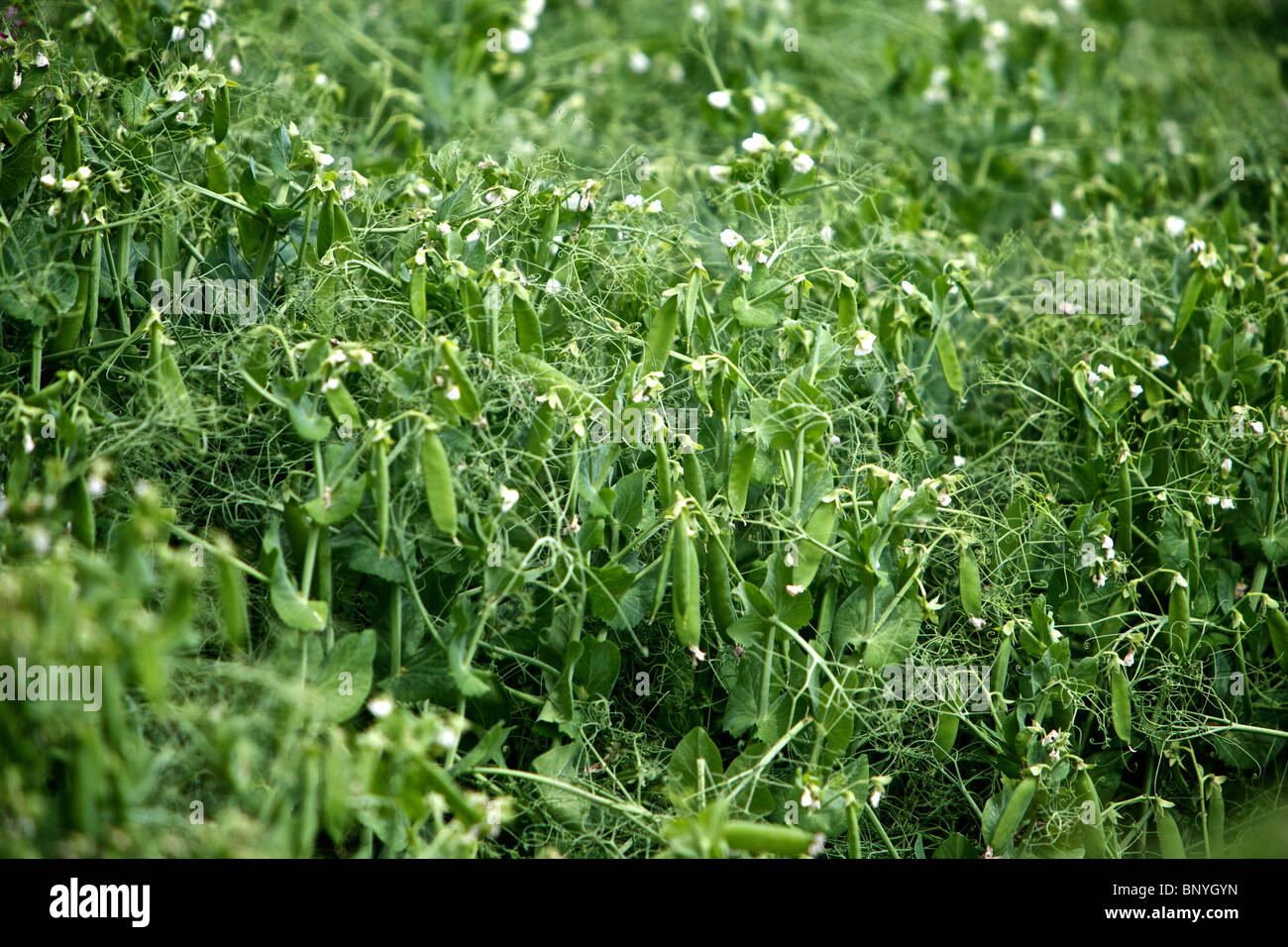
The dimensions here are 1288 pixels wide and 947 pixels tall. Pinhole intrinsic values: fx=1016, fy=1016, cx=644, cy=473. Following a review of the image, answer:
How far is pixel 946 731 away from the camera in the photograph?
1958 millimetres

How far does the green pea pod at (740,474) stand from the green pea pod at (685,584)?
0.14 m

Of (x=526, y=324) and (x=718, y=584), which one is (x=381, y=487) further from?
(x=718, y=584)

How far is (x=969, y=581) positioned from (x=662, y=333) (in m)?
0.78

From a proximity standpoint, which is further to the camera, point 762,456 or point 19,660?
point 762,456

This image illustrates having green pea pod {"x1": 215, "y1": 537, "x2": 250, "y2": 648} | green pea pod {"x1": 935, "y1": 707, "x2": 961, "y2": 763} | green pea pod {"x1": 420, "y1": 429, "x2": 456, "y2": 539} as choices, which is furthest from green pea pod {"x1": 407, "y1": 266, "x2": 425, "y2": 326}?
green pea pod {"x1": 935, "y1": 707, "x2": 961, "y2": 763}

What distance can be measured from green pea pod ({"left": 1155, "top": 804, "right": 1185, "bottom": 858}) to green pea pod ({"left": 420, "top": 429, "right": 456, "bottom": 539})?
145 cm

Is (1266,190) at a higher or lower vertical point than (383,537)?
higher

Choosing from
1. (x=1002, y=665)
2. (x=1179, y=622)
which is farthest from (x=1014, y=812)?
(x=1179, y=622)

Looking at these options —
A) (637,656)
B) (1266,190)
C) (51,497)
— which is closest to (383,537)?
(51,497)

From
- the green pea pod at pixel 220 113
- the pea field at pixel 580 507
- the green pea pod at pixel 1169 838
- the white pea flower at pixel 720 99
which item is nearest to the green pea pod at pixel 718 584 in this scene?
the pea field at pixel 580 507

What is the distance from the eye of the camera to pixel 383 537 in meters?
1.69
